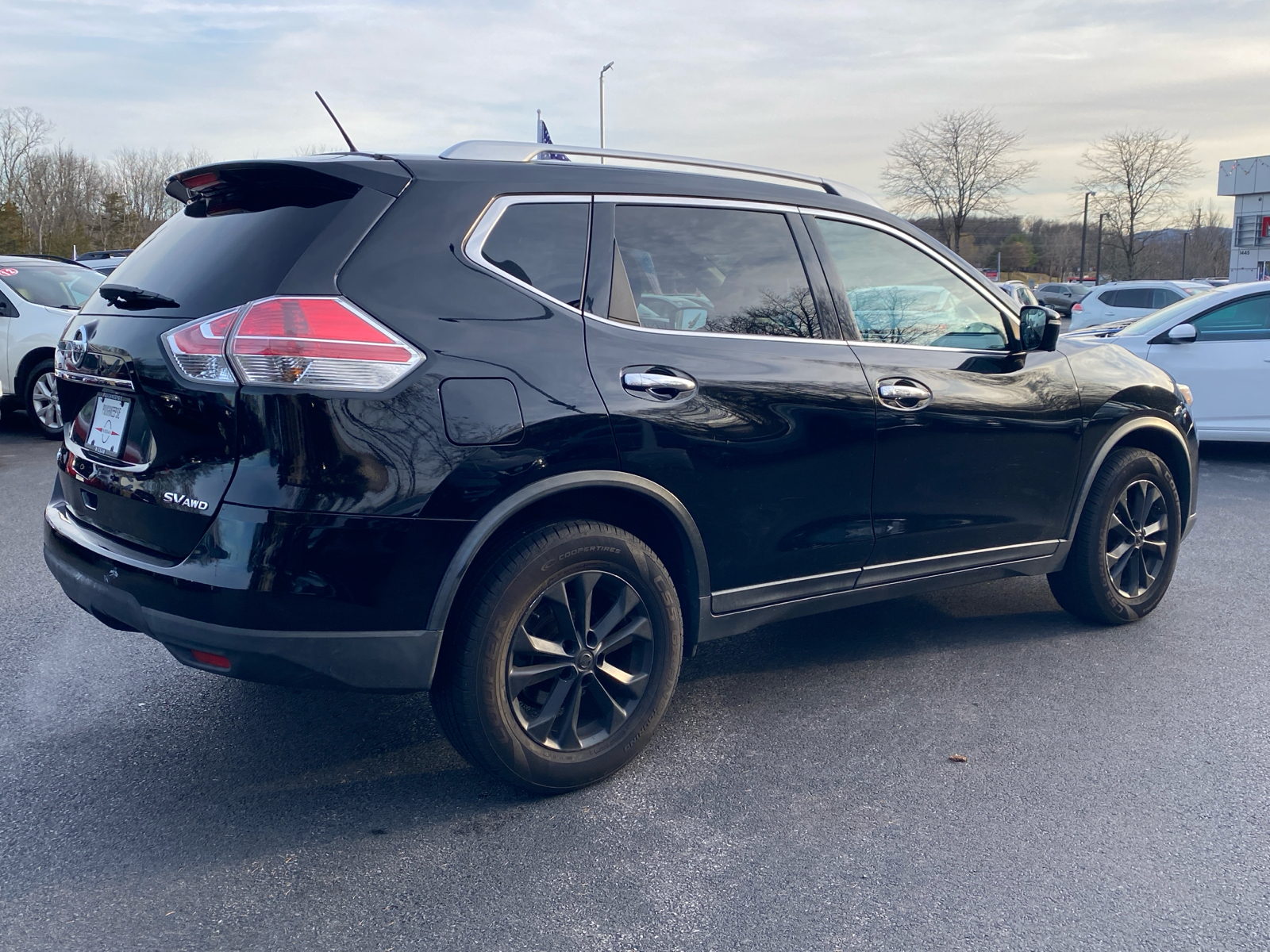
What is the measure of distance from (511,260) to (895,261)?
1.64 metres

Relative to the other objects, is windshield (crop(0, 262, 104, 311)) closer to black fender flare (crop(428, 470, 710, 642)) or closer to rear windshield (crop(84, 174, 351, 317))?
rear windshield (crop(84, 174, 351, 317))

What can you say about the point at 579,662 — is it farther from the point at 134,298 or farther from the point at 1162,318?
the point at 1162,318

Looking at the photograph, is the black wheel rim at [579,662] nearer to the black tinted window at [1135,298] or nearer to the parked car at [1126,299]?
the parked car at [1126,299]

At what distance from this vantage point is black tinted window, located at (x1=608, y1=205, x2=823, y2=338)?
327 cm

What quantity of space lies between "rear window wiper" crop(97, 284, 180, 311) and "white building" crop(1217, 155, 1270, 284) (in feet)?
198

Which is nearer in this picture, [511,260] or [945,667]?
[511,260]

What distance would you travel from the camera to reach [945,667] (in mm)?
4227

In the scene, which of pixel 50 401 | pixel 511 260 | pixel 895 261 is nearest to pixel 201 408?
pixel 511 260

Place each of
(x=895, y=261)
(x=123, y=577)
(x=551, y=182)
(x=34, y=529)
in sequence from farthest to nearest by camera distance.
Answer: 1. (x=34, y=529)
2. (x=895, y=261)
3. (x=551, y=182)
4. (x=123, y=577)

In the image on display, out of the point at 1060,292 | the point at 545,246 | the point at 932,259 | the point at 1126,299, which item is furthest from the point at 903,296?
the point at 1060,292

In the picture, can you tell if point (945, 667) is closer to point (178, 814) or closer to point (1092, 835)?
point (1092, 835)

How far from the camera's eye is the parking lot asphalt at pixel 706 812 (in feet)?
8.23

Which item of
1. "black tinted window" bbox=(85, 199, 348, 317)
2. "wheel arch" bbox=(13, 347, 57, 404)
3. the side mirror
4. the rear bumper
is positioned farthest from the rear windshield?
"wheel arch" bbox=(13, 347, 57, 404)

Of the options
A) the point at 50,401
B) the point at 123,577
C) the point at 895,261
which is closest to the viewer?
the point at 123,577
